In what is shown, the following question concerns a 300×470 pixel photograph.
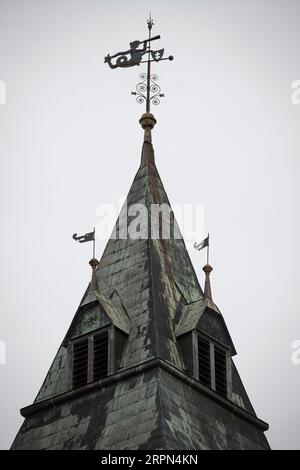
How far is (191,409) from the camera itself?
8981 centimetres

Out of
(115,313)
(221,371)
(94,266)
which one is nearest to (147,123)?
(94,266)

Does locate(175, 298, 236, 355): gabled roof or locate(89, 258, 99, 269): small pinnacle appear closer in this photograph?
locate(175, 298, 236, 355): gabled roof

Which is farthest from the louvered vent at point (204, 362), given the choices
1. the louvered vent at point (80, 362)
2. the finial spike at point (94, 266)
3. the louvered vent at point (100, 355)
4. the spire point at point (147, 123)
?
the spire point at point (147, 123)

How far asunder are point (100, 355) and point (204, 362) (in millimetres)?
3975

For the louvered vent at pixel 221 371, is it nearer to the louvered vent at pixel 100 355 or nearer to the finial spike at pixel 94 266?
the louvered vent at pixel 100 355

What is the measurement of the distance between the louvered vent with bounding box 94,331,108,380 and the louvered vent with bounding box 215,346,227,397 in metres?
4.39

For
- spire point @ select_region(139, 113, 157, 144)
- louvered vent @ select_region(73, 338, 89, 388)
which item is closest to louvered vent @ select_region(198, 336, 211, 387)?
louvered vent @ select_region(73, 338, 89, 388)

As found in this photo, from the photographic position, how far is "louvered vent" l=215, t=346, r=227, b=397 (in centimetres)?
9281

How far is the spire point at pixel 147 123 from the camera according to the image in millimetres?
102375

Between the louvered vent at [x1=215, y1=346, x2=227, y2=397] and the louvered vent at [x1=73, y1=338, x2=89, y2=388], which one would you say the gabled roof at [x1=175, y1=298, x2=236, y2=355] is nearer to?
the louvered vent at [x1=215, y1=346, x2=227, y2=397]

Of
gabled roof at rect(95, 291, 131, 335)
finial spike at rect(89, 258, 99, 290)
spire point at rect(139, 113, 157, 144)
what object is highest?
spire point at rect(139, 113, 157, 144)

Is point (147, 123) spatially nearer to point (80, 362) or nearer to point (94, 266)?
point (94, 266)

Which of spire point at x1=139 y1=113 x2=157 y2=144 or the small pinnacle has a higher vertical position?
spire point at x1=139 y1=113 x2=157 y2=144
